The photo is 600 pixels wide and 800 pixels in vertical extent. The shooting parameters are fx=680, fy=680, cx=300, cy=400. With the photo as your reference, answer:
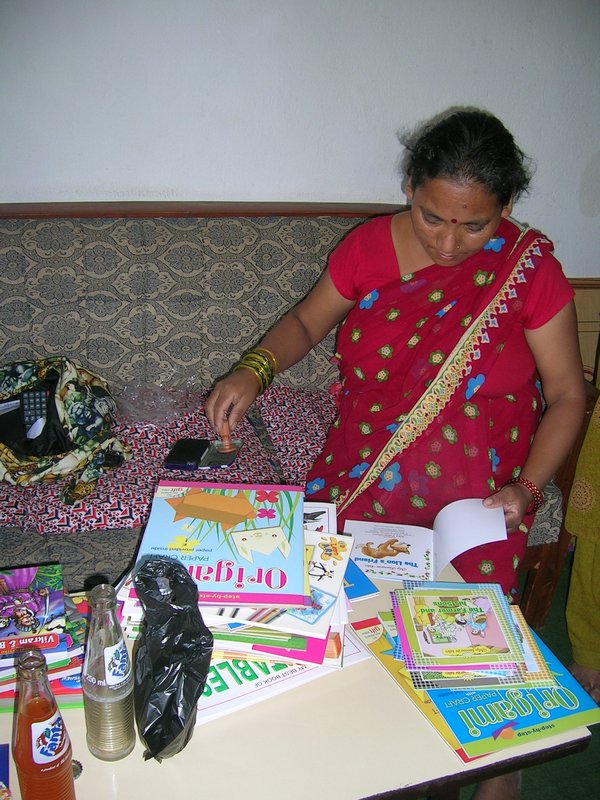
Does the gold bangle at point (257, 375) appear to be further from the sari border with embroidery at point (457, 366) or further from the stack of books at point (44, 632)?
the stack of books at point (44, 632)

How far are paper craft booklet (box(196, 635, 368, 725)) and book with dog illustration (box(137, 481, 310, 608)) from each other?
102mm

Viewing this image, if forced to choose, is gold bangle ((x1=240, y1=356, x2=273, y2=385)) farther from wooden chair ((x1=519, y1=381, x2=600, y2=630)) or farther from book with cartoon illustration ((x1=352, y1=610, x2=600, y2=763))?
wooden chair ((x1=519, y1=381, x2=600, y2=630))

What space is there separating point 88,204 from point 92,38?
1.64 ft

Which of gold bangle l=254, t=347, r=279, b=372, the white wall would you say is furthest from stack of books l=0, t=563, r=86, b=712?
the white wall

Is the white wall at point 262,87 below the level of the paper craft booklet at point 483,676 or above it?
above

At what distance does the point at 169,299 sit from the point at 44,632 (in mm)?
1333

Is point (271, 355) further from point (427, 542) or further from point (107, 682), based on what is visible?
point (107, 682)

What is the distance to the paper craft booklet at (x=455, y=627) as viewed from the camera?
3.42 feet

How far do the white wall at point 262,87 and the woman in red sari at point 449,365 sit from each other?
86cm

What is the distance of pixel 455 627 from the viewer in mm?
1093

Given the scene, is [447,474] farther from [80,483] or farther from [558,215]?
[558,215]

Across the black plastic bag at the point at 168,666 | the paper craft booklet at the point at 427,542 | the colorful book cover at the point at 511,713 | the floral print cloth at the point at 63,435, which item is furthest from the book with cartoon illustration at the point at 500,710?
the floral print cloth at the point at 63,435

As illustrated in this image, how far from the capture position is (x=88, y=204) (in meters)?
2.24

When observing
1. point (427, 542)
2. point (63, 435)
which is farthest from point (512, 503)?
point (63, 435)
